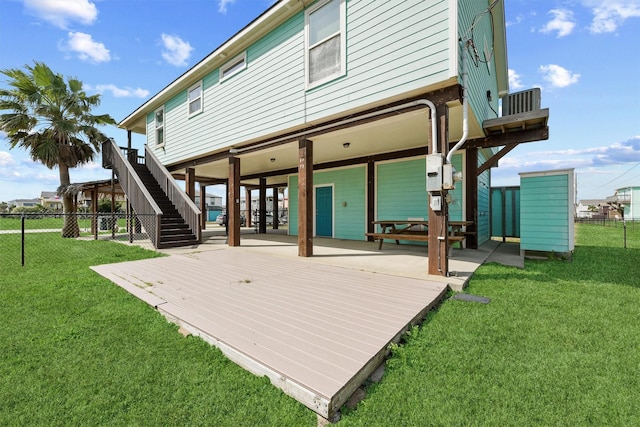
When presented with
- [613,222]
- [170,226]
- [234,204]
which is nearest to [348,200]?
[234,204]

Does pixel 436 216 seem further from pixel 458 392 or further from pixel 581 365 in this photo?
pixel 458 392

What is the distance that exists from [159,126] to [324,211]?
7457 millimetres

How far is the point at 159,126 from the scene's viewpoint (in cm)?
1077

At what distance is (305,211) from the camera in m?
5.98

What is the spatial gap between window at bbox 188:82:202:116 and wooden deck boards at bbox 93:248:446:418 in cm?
577

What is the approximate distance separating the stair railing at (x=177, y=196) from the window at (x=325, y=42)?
5.19 meters

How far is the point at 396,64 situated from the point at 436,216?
99.8 inches

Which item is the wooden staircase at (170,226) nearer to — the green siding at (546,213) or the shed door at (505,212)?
the green siding at (546,213)

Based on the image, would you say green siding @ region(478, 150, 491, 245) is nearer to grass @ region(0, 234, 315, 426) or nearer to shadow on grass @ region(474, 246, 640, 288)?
shadow on grass @ region(474, 246, 640, 288)

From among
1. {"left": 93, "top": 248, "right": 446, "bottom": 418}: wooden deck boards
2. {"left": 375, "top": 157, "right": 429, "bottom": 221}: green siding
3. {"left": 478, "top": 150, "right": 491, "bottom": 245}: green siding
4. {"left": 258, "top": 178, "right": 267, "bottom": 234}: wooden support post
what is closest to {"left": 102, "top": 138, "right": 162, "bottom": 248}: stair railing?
{"left": 93, "top": 248, "right": 446, "bottom": 418}: wooden deck boards

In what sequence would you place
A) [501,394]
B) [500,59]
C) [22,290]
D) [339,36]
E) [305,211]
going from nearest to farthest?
[501,394]
[22,290]
[339,36]
[305,211]
[500,59]

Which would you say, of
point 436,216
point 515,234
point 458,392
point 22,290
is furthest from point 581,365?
point 515,234

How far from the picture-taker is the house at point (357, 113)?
13.6 feet

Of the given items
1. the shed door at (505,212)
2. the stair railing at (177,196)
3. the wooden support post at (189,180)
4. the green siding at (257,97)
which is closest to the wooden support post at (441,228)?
the green siding at (257,97)
